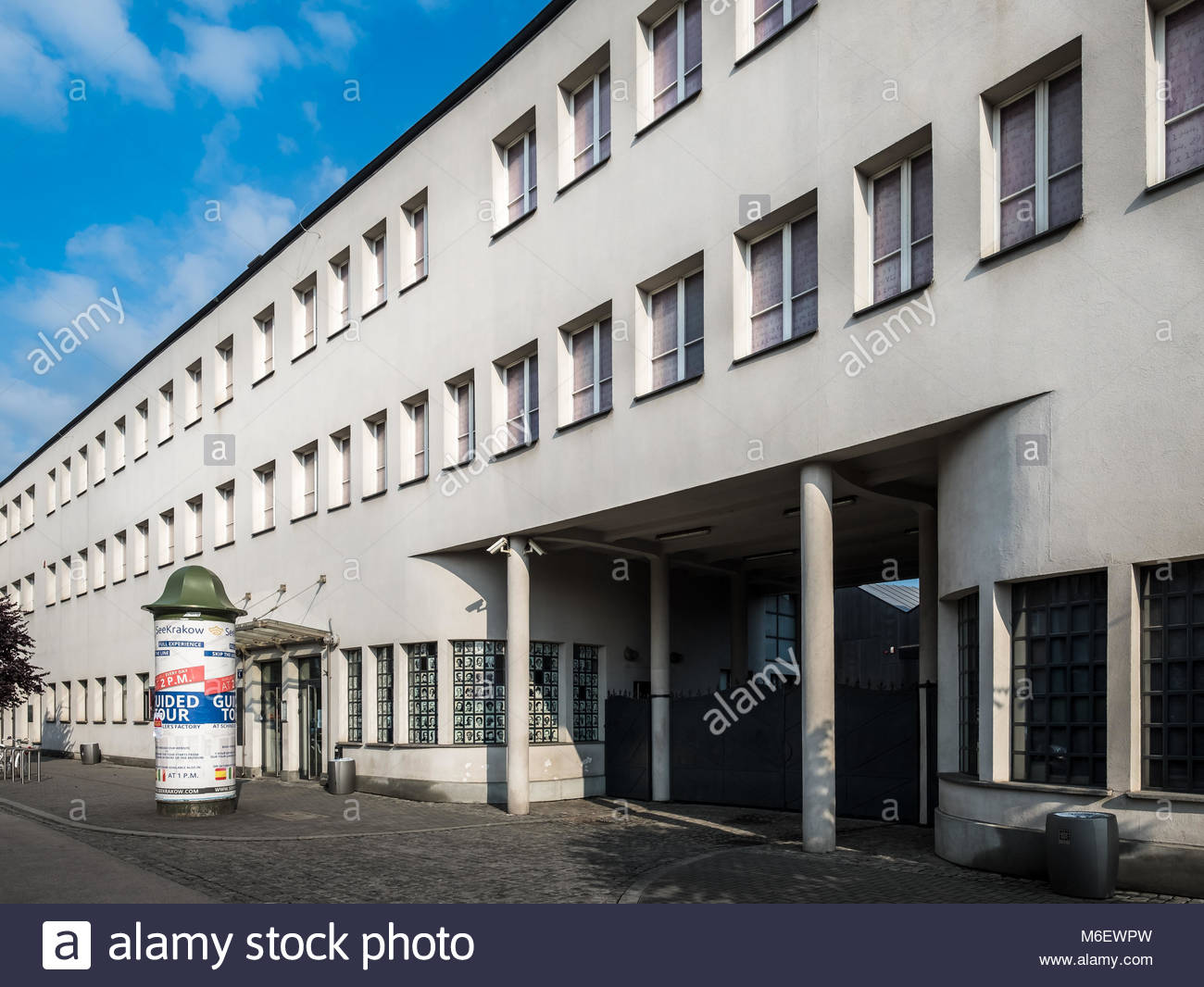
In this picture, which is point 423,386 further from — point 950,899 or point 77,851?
point 950,899

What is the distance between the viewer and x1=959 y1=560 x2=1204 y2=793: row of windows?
10172mm

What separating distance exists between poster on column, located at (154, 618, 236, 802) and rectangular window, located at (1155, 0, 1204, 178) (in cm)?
1455

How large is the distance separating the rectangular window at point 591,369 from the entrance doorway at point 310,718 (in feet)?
33.4

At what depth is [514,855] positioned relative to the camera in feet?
46.9

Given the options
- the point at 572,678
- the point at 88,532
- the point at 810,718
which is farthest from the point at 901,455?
the point at 88,532

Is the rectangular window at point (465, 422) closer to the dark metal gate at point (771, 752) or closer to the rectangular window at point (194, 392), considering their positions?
the dark metal gate at point (771, 752)

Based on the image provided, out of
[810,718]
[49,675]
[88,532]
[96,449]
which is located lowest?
[49,675]

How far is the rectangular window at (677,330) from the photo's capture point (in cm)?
1645

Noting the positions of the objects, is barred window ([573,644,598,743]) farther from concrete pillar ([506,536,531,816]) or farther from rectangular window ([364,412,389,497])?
rectangular window ([364,412,389,497])

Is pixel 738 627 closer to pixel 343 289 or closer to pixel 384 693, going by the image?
pixel 384 693

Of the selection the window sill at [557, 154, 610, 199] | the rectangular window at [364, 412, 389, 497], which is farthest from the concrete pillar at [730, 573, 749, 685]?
the window sill at [557, 154, 610, 199]

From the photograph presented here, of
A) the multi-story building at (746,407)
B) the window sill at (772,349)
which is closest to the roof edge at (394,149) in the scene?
the multi-story building at (746,407)

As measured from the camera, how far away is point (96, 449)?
43.4 m

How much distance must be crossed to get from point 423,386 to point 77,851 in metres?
10.5
